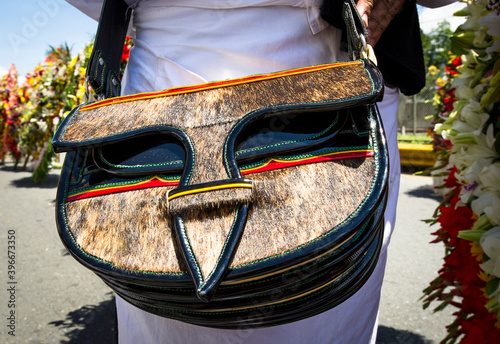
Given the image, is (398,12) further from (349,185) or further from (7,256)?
(7,256)

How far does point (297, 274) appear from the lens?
76 cm

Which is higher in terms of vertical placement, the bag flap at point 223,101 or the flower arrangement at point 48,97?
the bag flap at point 223,101

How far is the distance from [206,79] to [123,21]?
1.10ft

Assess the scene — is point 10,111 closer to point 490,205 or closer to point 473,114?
point 473,114

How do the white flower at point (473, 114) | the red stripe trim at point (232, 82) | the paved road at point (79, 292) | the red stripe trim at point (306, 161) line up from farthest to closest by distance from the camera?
1. the paved road at point (79, 292)
2. the white flower at point (473, 114)
3. the red stripe trim at point (232, 82)
4. the red stripe trim at point (306, 161)

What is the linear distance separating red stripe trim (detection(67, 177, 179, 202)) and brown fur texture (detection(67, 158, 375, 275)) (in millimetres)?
12

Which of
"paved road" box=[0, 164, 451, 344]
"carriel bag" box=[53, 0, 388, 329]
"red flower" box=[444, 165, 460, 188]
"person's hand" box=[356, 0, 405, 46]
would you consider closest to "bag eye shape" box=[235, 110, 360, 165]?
"carriel bag" box=[53, 0, 388, 329]

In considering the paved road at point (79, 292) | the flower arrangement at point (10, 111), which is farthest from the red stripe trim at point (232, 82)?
the flower arrangement at point (10, 111)

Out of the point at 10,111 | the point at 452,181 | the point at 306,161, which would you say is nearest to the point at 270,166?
the point at 306,161

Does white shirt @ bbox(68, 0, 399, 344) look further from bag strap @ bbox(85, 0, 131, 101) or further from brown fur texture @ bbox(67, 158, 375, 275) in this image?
brown fur texture @ bbox(67, 158, 375, 275)

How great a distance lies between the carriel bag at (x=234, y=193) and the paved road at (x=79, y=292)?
183 centimetres

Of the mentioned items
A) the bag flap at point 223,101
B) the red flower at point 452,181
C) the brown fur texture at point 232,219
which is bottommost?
the red flower at point 452,181

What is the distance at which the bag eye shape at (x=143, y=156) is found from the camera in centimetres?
88

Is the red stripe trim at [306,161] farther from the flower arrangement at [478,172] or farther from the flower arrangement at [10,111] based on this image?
the flower arrangement at [10,111]
